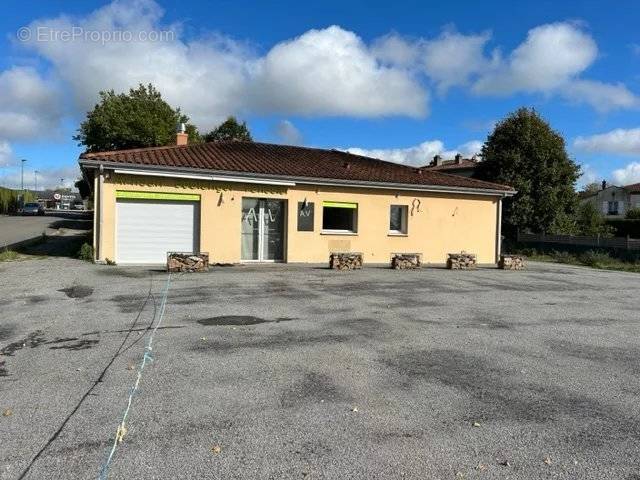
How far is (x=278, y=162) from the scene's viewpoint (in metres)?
19.9

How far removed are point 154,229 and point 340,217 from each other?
6.31m

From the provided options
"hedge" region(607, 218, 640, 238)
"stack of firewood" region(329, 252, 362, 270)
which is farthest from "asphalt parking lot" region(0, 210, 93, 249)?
"hedge" region(607, 218, 640, 238)

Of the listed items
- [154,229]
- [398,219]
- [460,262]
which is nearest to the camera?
[154,229]

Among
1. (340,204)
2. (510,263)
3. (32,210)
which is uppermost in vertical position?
(32,210)

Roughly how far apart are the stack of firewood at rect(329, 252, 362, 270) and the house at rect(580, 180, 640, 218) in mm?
64832

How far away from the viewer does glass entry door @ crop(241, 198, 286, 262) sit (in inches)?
714

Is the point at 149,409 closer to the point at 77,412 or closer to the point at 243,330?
the point at 77,412

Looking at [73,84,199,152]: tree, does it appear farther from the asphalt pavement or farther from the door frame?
the door frame

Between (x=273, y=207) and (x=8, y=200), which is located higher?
(x=8, y=200)

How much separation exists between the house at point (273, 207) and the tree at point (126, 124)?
15720 mm

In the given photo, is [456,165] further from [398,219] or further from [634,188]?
[398,219]

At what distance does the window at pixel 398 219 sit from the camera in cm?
2058

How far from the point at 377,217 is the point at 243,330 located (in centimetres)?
1261

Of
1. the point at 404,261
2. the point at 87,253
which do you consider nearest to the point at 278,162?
the point at 404,261
